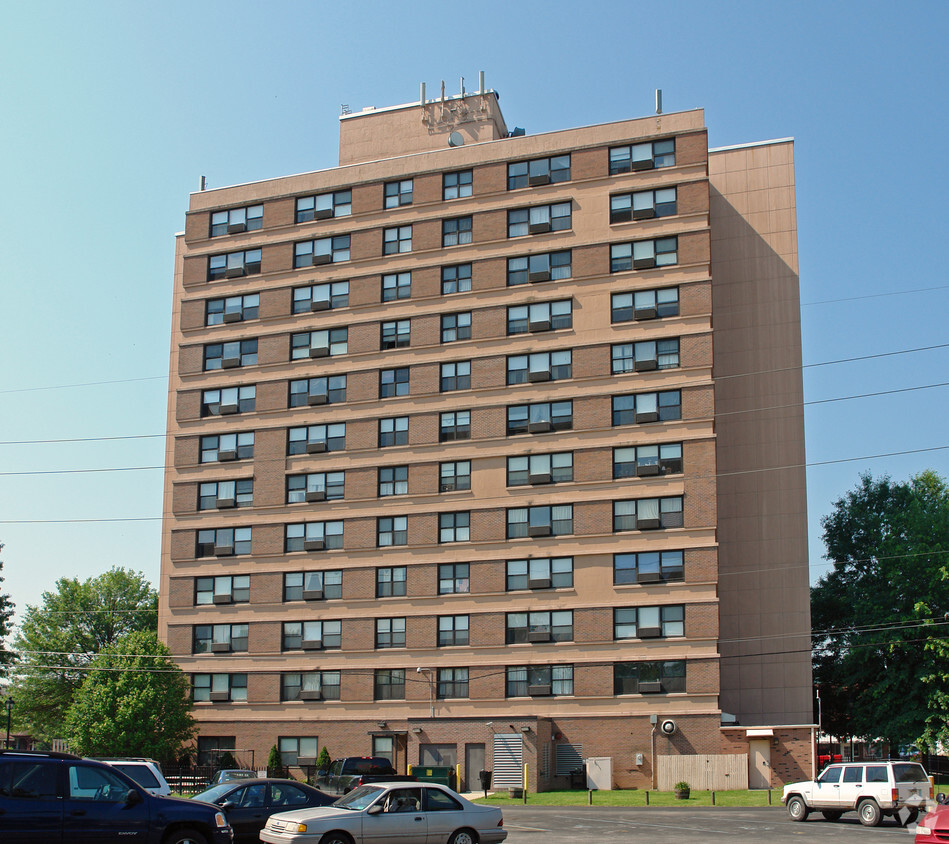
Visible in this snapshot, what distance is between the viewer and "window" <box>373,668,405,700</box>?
61.1 metres

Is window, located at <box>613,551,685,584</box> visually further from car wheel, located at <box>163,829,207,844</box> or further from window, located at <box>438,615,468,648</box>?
car wheel, located at <box>163,829,207,844</box>

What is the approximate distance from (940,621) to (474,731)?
28.3m

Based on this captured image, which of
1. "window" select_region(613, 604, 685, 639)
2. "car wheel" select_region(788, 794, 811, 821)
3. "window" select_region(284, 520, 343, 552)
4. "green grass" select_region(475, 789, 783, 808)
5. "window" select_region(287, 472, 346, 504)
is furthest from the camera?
"window" select_region(287, 472, 346, 504)

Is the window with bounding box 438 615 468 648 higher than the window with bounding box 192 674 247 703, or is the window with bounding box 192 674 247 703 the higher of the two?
the window with bounding box 438 615 468 648

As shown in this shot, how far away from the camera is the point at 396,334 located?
215ft

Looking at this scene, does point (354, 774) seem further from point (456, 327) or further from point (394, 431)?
point (456, 327)

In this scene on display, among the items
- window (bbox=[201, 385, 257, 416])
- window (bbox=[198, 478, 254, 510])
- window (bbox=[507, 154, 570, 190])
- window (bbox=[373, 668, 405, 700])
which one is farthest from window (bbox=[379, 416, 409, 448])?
window (bbox=[507, 154, 570, 190])

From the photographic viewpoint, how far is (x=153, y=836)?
59.9ft

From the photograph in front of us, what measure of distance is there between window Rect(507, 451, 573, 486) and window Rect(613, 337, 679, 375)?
5.77m

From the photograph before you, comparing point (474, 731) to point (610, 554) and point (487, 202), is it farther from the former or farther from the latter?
point (487, 202)

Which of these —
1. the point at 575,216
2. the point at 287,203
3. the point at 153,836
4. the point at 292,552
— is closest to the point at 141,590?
the point at 292,552

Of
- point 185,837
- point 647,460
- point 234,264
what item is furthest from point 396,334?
point 185,837

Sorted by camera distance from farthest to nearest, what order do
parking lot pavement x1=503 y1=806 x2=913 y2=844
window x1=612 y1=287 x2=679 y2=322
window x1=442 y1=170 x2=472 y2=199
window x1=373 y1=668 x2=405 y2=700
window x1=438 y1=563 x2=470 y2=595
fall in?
1. window x1=442 y1=170 x2=472 y2=199
2. window x1=373 y1=668 x2=405 y2=700
3. window x1=438 y1=563 x2=470 y2=595
4. window x1=612 y1=287 x2=679 y2=322
5. parking lot pavement x1=503 y1=806 x2=913 y2=844

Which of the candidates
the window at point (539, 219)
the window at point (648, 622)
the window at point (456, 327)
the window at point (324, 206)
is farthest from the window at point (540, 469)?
the window at point (324, 206)
